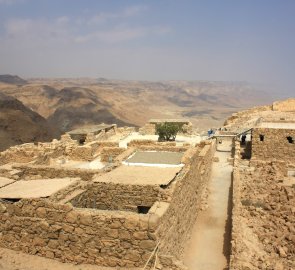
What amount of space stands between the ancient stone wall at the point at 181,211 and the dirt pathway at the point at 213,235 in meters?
0.35

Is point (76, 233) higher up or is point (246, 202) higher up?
point (76, 233)

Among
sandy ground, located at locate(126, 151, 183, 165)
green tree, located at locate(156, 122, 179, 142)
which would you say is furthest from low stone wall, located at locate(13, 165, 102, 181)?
green tree, located at locate(156, 122, 179, 142)

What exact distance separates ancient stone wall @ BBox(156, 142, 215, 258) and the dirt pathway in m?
0.35

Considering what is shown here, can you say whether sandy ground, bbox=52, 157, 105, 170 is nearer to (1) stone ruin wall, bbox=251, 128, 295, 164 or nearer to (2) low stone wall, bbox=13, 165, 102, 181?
(2) low stone wall, bbox=13, 165, 102, 181

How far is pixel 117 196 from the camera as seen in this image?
8828mm

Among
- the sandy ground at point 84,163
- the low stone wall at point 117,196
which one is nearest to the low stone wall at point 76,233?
the low stone wall at point 117,196

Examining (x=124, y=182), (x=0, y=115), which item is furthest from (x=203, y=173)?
(x=0, y=115)

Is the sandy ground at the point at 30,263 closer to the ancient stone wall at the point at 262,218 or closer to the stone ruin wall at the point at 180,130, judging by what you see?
the ancient stone wall at the point at 262,218

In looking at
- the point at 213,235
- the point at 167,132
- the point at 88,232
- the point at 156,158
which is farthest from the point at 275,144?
the point at 88,232

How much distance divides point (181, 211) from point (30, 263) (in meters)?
3.73

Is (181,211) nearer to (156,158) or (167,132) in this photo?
(156,158)

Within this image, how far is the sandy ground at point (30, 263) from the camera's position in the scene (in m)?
7.05

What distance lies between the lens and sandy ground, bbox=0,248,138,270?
7052 millimetres

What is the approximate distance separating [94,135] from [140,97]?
10694cm
